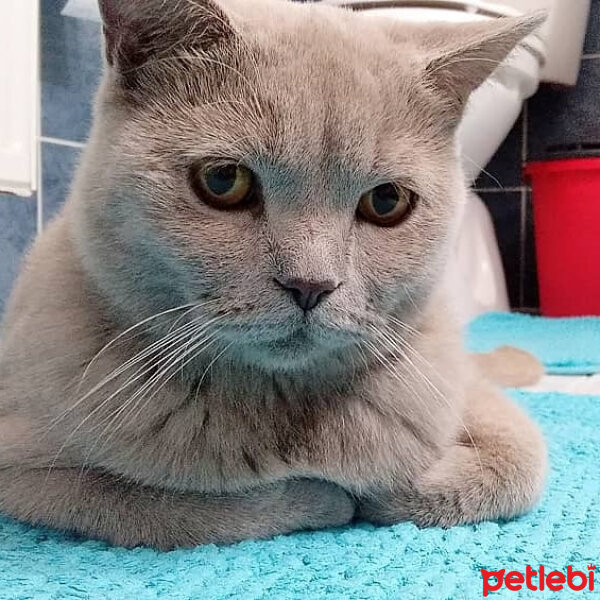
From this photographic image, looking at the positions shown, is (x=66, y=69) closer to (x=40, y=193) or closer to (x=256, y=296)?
A: (x=40, y=193)

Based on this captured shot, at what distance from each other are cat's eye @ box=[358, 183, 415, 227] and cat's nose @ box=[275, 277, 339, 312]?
0.31ft

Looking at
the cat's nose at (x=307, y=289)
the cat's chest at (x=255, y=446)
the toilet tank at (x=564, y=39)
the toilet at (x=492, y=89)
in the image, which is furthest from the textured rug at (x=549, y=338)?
the cat's nose at (x=307, y=289)

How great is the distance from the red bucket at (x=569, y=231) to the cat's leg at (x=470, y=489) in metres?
1.64

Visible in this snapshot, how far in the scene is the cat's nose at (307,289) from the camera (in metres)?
0.63

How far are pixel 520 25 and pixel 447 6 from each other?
3.74 feet

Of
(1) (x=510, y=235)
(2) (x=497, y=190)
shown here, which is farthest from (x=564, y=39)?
(1) (x=510, y=235)

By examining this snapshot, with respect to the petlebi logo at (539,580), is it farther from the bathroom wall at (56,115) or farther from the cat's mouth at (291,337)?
the bathroom wall at (56,115)

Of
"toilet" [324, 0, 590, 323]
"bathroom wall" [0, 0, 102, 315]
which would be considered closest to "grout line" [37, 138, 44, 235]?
"bathroom wall" [0, 0, 102, 315]

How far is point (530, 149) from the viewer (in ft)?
8.56

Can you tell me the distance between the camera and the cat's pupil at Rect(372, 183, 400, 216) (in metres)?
0.70

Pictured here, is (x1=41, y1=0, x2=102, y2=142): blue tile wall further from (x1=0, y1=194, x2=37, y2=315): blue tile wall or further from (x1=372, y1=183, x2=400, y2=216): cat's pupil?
(x1=372, y1=183, x2=400, y2=216): cat's pupil

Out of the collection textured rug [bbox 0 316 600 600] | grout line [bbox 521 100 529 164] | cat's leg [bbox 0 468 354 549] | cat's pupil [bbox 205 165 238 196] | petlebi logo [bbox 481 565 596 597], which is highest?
grout line [bbox 521 100 529 164]

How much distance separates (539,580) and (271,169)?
0.44 meters

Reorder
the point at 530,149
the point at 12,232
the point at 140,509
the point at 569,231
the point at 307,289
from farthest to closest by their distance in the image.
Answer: the point at 530,149 < the point at 569,231 < the point at 12,232 < the point at 140,509 < the point at 307,289
